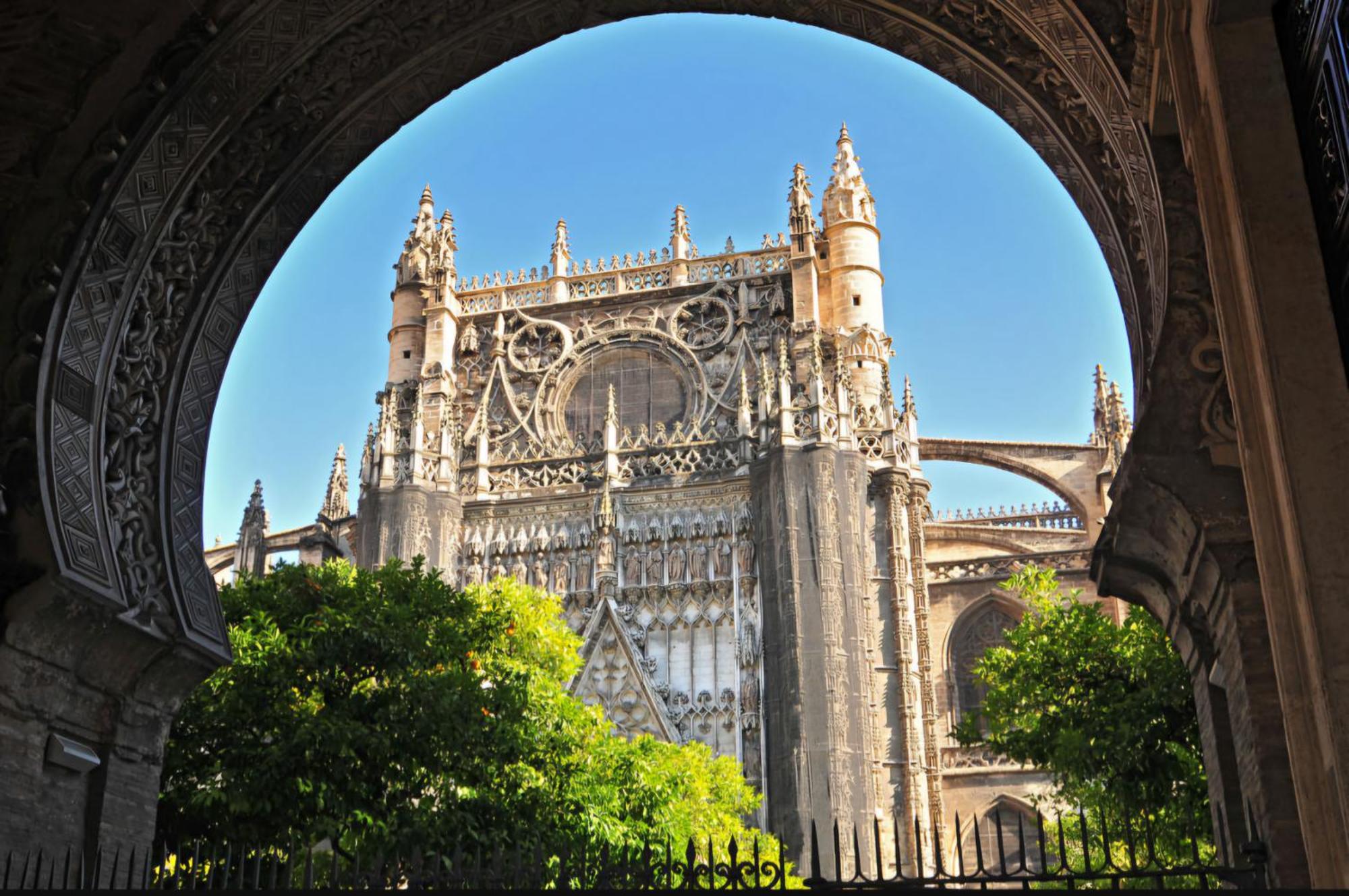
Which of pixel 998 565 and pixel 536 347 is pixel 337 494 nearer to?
pixel 536 347

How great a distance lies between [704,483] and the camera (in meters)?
32.0

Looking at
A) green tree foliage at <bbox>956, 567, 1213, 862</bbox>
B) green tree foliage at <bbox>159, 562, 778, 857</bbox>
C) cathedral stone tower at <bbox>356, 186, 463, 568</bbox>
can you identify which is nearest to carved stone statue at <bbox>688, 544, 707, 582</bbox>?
cathedral stone tower at <bbox>356, 186, 463, 568</bbox>

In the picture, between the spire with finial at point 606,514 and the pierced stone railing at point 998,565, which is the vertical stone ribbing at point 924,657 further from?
the spire with finial at point 606,514

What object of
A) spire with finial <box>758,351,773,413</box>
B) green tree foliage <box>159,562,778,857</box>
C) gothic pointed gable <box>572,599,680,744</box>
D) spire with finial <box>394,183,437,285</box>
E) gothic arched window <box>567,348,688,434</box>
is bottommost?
green tree foliage <box>159,562,778,857</box>

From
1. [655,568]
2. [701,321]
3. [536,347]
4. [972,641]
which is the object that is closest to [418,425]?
[536,347]

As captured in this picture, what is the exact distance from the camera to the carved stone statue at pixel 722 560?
30.9m

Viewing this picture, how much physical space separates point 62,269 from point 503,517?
2592 centimetres

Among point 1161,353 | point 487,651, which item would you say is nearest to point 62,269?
point 1161,353

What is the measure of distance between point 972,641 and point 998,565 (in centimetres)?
206

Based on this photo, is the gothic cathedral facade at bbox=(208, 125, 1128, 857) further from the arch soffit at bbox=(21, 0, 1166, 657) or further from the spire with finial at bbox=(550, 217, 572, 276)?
the arch soffit at bbox=(21, 0, 1166, 657)

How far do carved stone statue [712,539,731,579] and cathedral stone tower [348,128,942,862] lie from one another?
2.2 inches

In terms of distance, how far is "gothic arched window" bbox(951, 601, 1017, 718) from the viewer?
119 feet

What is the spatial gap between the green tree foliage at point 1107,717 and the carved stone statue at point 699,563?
10.7m

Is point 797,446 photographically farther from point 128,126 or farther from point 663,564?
point 128,126
